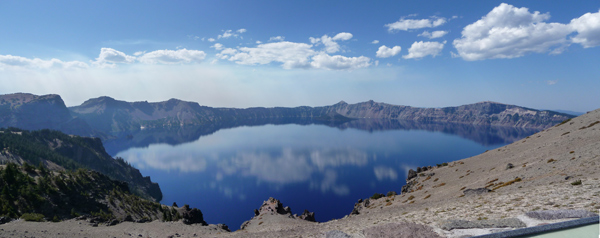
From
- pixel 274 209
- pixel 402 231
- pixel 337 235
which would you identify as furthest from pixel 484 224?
pixel 274 209

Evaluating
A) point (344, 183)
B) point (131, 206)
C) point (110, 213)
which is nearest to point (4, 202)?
point (110, 213)

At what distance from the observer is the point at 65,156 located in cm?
16462

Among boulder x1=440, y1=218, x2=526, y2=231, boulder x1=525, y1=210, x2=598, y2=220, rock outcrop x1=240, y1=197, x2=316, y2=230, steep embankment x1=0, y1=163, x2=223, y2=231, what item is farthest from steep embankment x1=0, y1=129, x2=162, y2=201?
boulder x1=525, y1=210, x2=598, y2=220

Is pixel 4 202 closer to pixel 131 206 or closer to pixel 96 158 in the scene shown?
pixel 131 206

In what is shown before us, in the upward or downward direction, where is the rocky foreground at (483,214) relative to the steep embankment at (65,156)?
upward

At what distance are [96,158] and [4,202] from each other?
5982 inches

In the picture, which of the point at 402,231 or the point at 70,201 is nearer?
the point at 402,231

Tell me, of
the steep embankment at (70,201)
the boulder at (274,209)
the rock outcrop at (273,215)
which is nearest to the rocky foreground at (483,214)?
the steep embankment at (70,201)

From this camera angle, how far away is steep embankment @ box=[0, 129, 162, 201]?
13225 cm

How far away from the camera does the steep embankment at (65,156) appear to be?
132250mm

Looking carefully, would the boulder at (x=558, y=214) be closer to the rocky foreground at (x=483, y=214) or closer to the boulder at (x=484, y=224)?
the rocky foreground at (x=483, y=214)

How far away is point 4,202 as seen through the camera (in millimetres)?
51938

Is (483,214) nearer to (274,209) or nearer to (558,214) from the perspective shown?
(558,214)

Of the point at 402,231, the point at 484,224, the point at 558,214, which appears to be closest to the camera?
the point at 558,214
